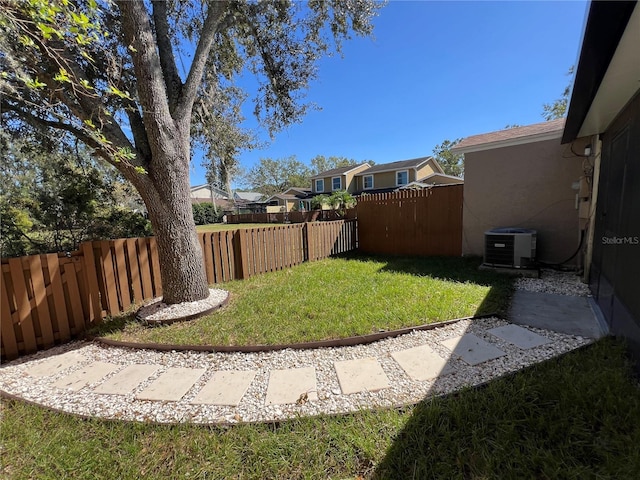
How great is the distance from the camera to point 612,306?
286cm

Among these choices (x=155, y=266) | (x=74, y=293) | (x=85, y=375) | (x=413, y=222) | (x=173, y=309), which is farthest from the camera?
(x=413, y=222)

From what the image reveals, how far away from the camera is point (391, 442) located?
5.37ft

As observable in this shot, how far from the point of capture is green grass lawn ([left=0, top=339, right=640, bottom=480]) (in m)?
1.46

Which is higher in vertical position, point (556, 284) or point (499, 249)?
point (499, 249)

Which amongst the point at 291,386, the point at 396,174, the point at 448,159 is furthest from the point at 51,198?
the point at 448,159

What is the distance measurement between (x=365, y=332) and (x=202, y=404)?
1.76m

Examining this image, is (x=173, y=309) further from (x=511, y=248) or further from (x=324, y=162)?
(x=324, y=162)

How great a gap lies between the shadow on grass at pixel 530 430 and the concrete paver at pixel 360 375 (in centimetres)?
41

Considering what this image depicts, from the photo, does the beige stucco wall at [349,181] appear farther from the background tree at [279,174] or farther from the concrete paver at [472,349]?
the concrete paver at [472,349]

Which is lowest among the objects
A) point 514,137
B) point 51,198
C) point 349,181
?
point 51,198

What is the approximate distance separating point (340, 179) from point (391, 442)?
27.0 meters

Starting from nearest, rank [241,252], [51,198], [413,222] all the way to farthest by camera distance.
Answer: [51,198] < [241,252] < [413,222]

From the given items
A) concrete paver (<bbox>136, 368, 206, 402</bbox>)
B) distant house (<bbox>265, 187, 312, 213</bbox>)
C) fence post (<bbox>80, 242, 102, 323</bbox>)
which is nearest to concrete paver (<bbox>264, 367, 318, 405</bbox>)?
concrete paver (<bbox>136, 368, 206, 402</bbox>)

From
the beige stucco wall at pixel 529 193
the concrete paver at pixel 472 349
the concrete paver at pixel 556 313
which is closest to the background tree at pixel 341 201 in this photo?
the beige stucco wall at pixel 529 193
